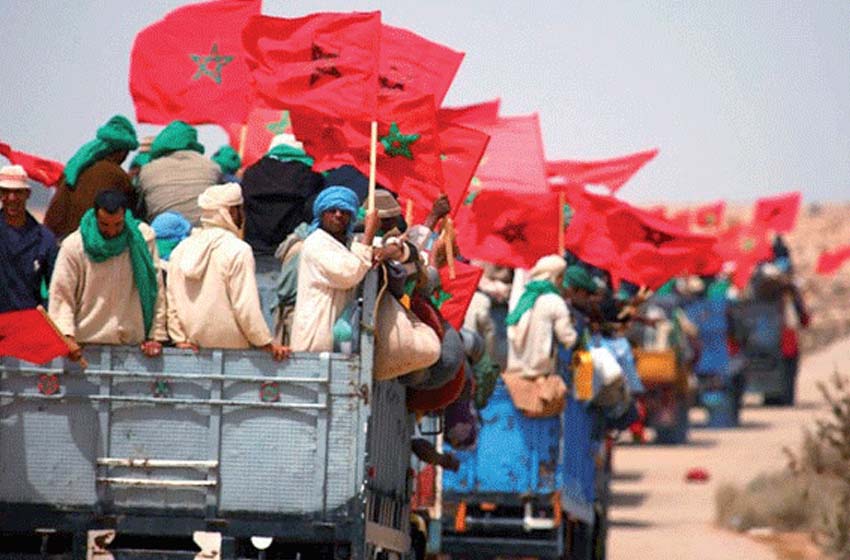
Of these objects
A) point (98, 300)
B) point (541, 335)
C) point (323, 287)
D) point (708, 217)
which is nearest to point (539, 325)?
point (541, 335)

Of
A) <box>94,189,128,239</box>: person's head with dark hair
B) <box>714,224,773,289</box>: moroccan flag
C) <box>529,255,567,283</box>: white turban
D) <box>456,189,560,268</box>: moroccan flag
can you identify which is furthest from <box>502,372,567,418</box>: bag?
<box>714,224,773,289</box>: moroccan flag

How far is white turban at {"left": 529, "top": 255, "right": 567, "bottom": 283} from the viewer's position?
17.6m

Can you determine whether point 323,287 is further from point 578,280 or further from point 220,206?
point 578,280

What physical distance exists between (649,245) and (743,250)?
25633 mm

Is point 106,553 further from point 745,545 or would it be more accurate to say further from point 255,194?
point 745,545

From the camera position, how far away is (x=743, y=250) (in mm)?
45375

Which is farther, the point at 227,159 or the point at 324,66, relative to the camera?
the point at 227,159

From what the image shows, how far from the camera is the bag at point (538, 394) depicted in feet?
56.7

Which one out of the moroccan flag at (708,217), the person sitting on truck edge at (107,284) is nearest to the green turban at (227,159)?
the person sitting on truck edge at (107,284)

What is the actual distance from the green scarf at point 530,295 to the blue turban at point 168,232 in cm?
463

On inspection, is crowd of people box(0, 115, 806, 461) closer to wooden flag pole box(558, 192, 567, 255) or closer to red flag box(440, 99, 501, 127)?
red flag box(440, 99, 501, 127)

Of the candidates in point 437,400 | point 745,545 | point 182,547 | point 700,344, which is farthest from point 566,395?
point 700,344

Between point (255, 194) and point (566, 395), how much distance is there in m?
4.45

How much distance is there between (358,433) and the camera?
11.5 meters
